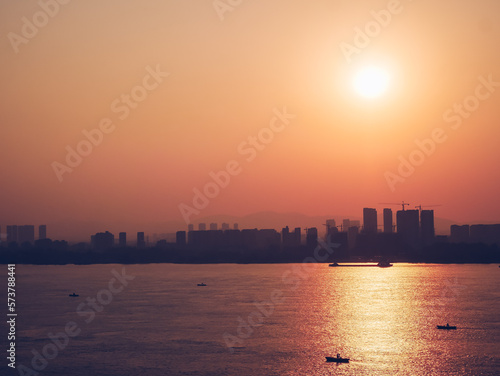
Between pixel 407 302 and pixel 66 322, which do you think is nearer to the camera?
pixel 66 322

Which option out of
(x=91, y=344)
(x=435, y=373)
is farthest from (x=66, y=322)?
(x=435, y=373)

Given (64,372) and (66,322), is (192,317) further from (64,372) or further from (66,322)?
(64,372)

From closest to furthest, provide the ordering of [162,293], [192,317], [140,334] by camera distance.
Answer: [140,334] → [192,317] → [162,293]

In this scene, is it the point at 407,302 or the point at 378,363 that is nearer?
the point at 378,363

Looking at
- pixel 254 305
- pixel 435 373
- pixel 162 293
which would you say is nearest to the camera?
pixel 435 373

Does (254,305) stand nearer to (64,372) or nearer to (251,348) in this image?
(251,348)

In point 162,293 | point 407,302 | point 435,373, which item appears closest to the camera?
point 435,373

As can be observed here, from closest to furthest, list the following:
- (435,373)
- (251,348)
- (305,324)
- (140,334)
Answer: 1. (435,373)
2. (251,348)
3. (140,334)
4. (305,324)

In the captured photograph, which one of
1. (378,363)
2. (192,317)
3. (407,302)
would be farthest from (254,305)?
(378,363)
